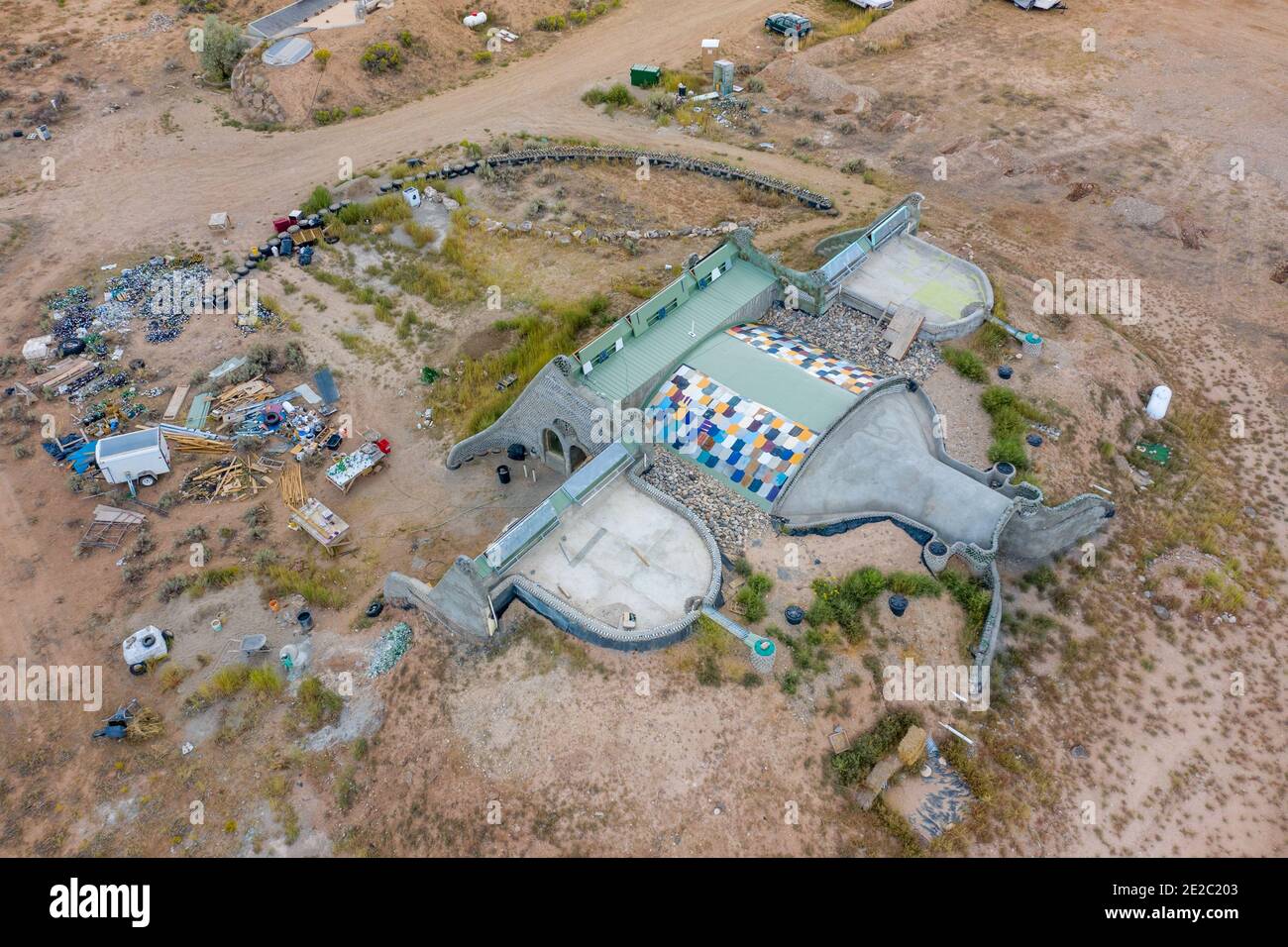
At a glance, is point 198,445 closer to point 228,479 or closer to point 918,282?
point 228,479

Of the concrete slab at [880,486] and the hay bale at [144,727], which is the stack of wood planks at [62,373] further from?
the concrete slab at [880,486]

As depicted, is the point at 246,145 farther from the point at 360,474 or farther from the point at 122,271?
the point at 360,474

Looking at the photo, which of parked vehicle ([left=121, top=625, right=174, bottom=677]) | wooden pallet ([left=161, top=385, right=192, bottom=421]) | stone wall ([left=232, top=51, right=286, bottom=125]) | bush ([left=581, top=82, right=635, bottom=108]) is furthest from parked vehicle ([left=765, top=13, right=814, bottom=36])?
parked vehicle ([left=121, top=625, right=174, bottom=677])

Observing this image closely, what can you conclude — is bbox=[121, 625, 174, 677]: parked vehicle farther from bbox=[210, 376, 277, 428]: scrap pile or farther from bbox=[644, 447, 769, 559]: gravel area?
bbox=[644, 447, 769, 559]: gravel area
